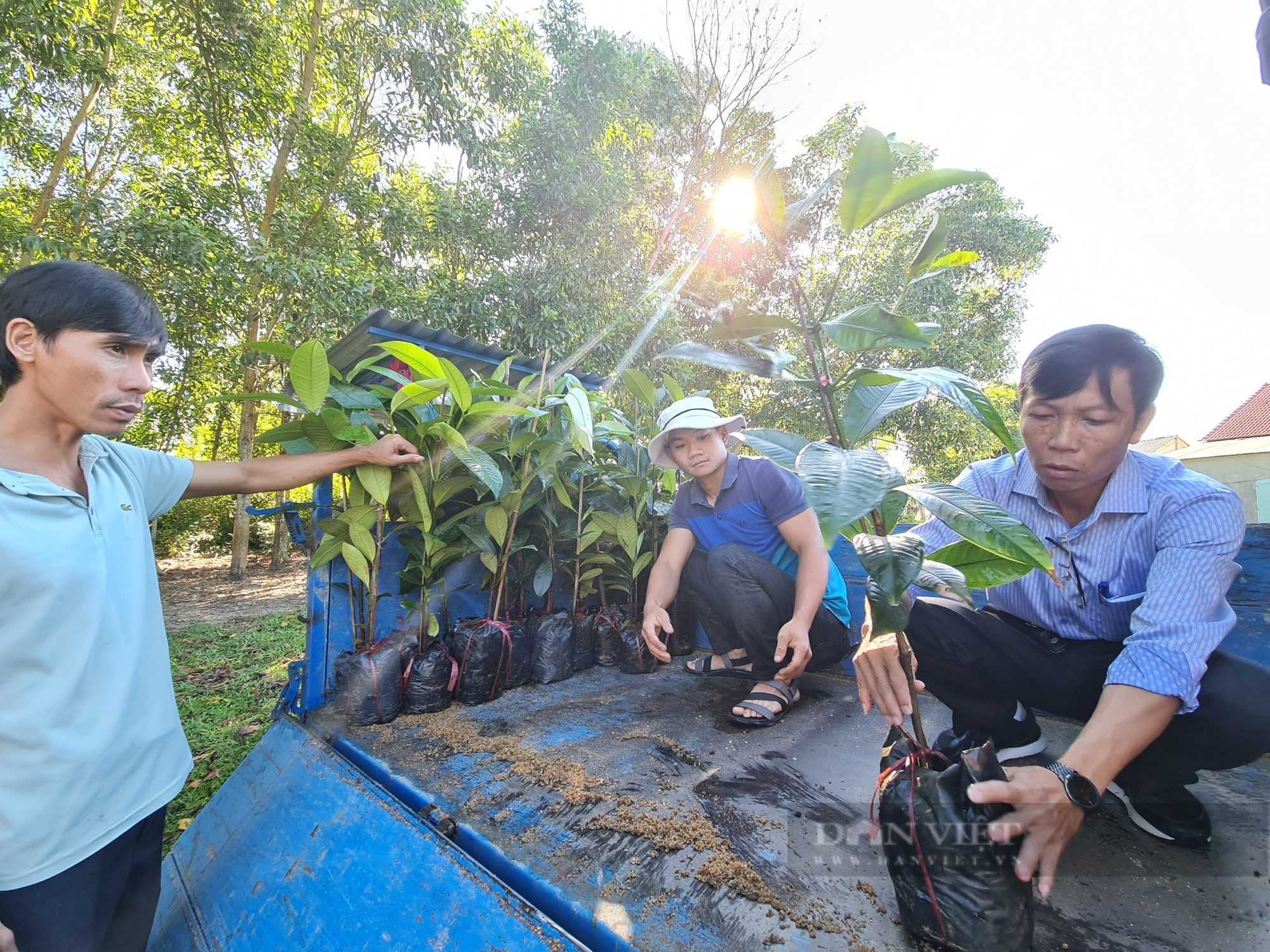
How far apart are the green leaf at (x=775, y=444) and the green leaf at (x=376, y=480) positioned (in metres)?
1.21

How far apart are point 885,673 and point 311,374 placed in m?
1.65

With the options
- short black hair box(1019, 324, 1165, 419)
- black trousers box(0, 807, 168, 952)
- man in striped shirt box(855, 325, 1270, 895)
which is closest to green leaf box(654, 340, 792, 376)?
man in striped shirt box(855, 325, 1270, 895)

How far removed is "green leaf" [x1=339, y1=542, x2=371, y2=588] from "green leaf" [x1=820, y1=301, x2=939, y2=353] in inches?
62.5

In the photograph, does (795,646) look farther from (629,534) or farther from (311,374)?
(311,374)

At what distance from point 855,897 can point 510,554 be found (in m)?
1.57

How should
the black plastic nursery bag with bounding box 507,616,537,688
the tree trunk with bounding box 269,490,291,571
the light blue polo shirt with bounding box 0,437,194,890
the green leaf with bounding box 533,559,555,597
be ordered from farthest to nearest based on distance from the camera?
the tree trunk with bounding box 269,490,291,571 → the green leaf with bounding box 533,559,555,597 → the black plastic nursery bag with bounding box 507,616,537,688 → the light blue polo shirt with bounding box 0,437,194,890

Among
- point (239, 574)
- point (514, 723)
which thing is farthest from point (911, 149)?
point (239, 574)

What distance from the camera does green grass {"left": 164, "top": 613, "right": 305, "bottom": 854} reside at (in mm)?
2230

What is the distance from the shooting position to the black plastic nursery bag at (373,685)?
166 cm

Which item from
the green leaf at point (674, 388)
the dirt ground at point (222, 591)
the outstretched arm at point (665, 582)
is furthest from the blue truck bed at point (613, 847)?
the dirt ground at point (222, 591)

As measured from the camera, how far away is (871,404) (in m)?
0.84

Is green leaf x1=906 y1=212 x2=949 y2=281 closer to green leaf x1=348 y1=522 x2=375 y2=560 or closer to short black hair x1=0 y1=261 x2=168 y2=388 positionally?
short black hair x1=0 y1=261 x2=168 y2=388

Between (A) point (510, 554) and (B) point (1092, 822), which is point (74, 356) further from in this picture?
(B) point (1092, 822)

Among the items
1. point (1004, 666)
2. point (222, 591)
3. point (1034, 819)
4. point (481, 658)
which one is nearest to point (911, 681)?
point (1034, 819)
